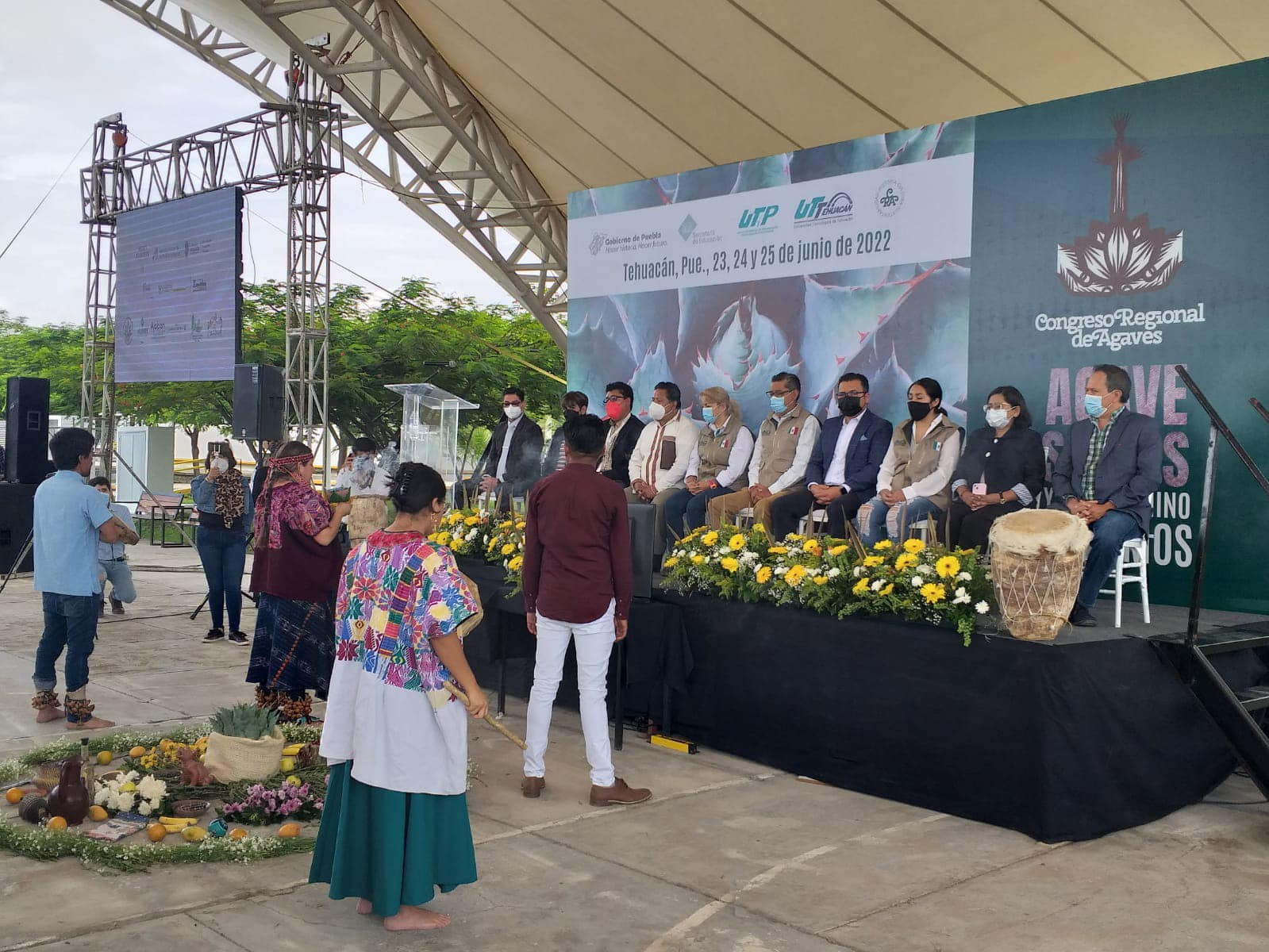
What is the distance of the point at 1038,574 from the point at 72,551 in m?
4.84

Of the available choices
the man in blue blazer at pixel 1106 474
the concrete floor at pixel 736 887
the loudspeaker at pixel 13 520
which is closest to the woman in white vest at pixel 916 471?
the man in blue blazer at pixel 1106 474

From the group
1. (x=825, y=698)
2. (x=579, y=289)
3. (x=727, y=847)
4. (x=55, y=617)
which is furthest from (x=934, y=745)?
(x=579, y=289)

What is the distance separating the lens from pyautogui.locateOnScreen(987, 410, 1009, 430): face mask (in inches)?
287

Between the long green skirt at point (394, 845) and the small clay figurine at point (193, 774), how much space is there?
1711 millimetres

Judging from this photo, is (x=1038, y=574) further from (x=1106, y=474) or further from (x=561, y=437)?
(x=561, y=437)

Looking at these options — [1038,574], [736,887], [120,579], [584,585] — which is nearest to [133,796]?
[584,585]

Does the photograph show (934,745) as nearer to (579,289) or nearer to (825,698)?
(825,698)

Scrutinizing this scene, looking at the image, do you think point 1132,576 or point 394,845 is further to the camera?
point 1132,576

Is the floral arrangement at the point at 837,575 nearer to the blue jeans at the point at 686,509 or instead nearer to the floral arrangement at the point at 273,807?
the blue jeans at the point at 686,509

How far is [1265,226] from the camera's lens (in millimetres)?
6582

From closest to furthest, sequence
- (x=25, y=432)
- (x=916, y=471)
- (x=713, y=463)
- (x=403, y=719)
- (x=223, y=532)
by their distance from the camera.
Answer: (x=403, y=719)
(x=916, y=471)
(x=713, y=463)
(x=223, y=532)
(x=25, y=432)

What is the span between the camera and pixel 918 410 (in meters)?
7.86

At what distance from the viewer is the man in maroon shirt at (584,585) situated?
5.22 metres

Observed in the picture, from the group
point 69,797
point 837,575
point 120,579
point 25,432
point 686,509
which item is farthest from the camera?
point 25,432
